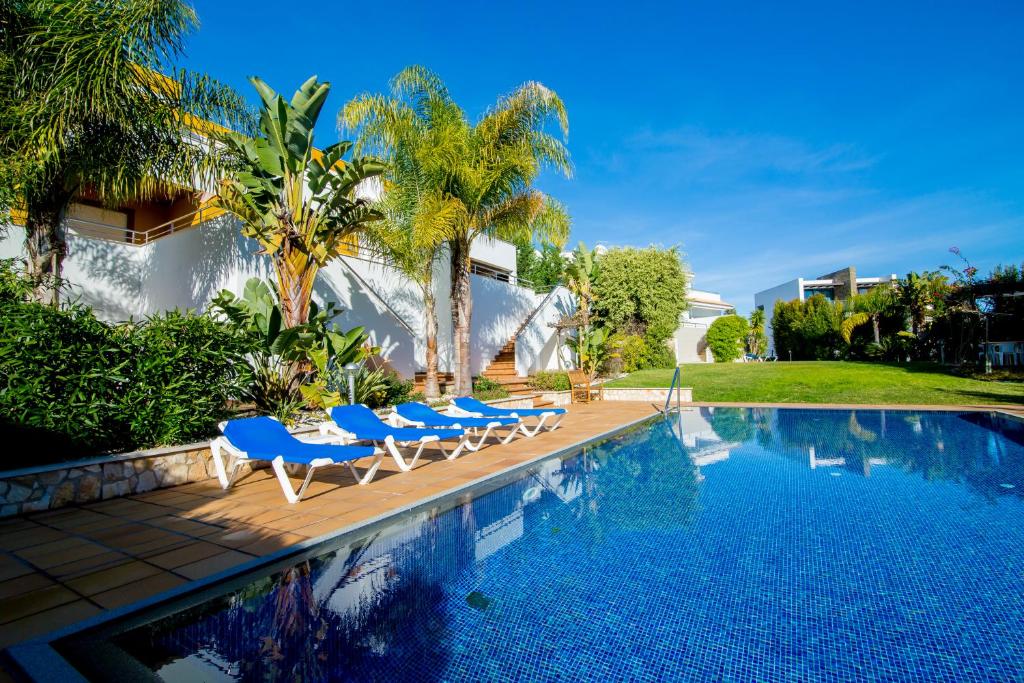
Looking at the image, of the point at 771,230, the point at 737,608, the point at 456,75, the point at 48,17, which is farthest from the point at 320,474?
the point at 771,230

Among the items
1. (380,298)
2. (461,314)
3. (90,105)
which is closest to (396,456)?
(461,314)

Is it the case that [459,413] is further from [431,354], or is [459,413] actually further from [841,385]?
[841,385]

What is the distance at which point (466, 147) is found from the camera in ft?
38.5

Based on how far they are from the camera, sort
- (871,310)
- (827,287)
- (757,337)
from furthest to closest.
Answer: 1. (827,287)
2. (757,337)
3. (871,310)

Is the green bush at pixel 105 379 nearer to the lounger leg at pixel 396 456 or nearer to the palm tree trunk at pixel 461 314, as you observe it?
the lounger leg at pixel 396 456

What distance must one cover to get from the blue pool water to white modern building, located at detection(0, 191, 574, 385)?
6.90 metres

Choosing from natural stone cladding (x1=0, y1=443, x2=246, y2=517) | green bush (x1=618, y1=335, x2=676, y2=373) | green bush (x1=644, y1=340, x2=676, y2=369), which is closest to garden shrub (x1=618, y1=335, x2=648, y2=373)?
green bush (x1=618, y1=335, x2=676, y2=373)

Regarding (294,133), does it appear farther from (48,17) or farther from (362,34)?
(362,34)

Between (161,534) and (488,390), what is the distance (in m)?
10.5

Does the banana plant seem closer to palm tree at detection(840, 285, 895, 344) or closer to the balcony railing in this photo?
the balcony railing

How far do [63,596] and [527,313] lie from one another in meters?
17.9

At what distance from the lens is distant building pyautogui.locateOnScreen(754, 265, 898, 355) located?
44.5 metres

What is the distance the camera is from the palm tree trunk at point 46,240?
26.4 ft

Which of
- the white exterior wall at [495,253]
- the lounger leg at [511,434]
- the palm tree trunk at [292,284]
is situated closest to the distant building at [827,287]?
the white exterior wall at [495,253]
